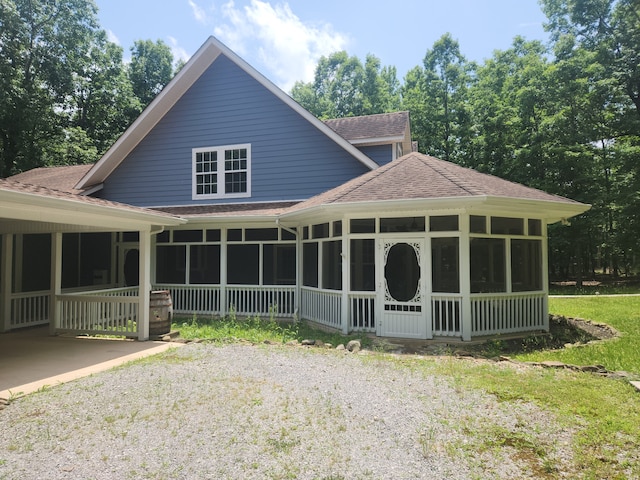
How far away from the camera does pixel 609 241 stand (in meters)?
24.8

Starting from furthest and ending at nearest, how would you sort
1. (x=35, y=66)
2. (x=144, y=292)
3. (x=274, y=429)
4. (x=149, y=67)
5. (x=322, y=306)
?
(x=149, y=67) → (x=35, y=66) → (x=322, y=306) → (x=144, y=292) → (x=274, y=429)

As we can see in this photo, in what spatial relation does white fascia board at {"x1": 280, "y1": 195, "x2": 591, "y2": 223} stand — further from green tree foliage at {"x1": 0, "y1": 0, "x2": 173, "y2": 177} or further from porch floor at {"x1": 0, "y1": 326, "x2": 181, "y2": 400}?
green tree foliage at {"x1": 0, "y1": 0, "x2": 173, "y2": 177}

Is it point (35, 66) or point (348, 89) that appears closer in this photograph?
point (35, 66)

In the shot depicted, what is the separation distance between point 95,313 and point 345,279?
5827 mm

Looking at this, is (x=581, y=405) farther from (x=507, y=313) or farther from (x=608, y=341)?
(x=608, y=341)

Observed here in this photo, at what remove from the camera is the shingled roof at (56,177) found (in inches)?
610

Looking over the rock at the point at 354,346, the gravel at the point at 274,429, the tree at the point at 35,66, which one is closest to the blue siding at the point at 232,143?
the rock at the point at 354,346

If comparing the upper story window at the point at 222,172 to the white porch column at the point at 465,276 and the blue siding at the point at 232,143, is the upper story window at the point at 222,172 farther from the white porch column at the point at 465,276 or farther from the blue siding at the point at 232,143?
the white porch column at the point at 465,276

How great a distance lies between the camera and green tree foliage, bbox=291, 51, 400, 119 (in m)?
39.3

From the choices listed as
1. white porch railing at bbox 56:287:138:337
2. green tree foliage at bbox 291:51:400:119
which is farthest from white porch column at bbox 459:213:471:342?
green tree foliage at bbox 291:51:400:119

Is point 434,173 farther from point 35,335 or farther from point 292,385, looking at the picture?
point 35,335

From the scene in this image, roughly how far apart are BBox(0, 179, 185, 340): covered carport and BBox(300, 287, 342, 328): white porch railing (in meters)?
3.90

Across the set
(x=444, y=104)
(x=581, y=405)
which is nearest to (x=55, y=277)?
(x=581, y=405)

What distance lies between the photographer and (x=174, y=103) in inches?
559
